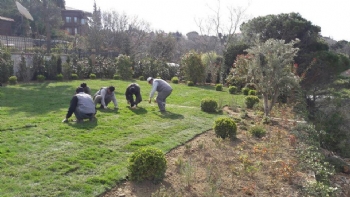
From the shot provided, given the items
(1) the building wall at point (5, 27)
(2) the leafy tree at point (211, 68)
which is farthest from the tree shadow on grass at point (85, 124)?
(1) the building wall at point (5, 27)

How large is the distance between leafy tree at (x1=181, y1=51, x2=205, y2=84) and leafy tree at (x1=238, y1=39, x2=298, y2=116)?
34.1 feet

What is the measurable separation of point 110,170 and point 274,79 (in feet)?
23.6

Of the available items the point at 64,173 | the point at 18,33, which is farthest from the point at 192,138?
the point at 18,33

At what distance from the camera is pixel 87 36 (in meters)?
32.8

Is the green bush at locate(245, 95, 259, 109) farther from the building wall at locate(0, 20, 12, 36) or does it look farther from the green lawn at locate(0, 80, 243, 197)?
the building wall at locate(0, 20, 12, 36)

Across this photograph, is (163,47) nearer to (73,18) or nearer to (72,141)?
(73,18)

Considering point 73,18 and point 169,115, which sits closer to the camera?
point 169,115

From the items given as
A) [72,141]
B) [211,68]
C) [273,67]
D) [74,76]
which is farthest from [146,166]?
[211,68]

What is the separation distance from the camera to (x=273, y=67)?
10.6 metres

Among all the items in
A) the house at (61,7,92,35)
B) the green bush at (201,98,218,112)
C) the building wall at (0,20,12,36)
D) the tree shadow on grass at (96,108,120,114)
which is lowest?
the tree shadow on grass at (96,108,120,114)

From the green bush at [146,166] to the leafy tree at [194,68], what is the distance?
16.4 meters

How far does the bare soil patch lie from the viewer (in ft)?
17.5

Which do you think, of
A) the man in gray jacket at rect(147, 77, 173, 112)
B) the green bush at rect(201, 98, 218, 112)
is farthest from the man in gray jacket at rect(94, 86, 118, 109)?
the green bush at rect(201, 98, 218, 112)

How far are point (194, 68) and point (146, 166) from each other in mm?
16688
